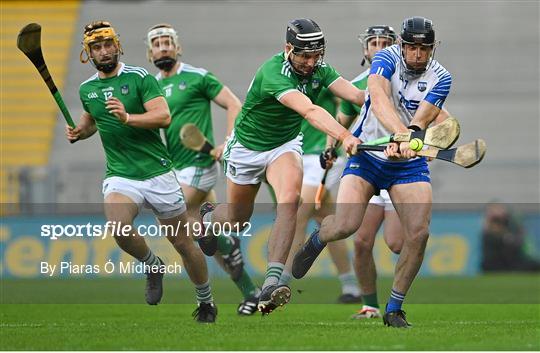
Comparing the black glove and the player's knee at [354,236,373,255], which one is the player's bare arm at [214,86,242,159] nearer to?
the black glove

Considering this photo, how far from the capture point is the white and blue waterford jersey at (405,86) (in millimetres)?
8438

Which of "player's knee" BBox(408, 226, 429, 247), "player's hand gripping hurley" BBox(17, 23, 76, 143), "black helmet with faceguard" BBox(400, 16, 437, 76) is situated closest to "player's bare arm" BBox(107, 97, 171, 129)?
"player's hand gripping hurley" BBox(17, 23, 76, 143)

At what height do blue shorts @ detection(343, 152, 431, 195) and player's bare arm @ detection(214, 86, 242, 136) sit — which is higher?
blue shorts @ detection(343, 152, 431, 195)

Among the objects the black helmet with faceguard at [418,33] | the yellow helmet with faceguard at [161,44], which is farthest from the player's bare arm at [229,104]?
the black helmet with faceguard at [418,33]

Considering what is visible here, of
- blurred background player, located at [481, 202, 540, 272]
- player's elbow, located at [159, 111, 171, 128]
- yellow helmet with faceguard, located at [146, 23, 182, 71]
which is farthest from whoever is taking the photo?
blurred background player, located at [481, 202, 540, 272]

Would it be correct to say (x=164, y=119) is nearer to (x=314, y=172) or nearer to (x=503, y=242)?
(x=314, y=172)

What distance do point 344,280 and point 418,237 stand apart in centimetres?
397

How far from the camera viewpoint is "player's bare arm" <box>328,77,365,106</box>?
353 inches

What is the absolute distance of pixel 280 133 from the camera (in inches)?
353

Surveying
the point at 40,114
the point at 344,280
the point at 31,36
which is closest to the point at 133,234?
the point at 31,36

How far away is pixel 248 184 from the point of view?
30.3 ft

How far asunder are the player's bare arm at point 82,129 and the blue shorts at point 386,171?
215cm

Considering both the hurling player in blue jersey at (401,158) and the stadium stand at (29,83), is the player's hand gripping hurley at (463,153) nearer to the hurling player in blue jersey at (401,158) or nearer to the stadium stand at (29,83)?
the hurling player in blue jersey at (401,158)

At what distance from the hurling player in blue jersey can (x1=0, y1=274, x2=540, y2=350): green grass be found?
55cm
